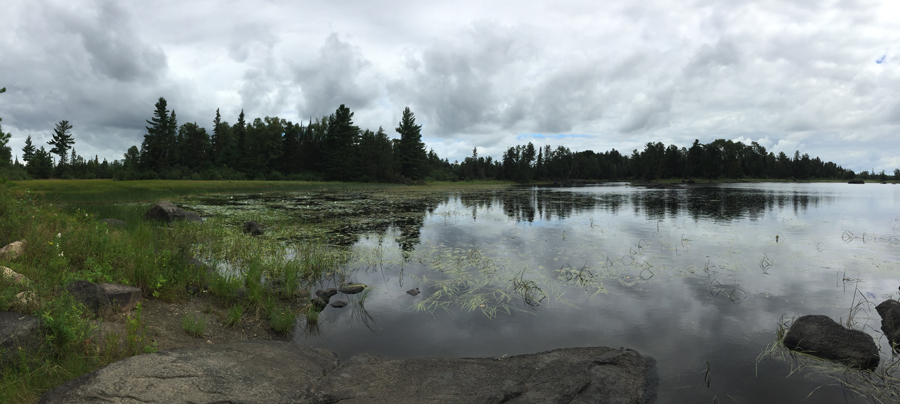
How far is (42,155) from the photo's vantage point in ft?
254

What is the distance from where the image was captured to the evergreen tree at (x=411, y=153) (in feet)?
260

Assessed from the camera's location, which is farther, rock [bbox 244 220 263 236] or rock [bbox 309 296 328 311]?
rock [bbox 244 220 263 236]

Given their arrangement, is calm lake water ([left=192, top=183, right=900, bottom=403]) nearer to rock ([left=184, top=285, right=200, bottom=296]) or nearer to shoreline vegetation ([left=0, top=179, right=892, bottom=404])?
shoreline vegetation ([left=0, top=179, right=892, bottom=404])

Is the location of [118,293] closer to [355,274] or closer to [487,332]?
[355,274]

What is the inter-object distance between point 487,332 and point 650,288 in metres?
4.29

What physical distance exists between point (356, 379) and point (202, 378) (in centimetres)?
163

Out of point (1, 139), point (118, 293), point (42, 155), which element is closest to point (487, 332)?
point (118, 293)

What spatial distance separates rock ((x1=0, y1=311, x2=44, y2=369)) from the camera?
13.2 ft

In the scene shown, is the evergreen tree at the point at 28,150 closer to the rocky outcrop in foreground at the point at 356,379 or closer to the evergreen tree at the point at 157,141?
the evergreen tree at the point at 157,141

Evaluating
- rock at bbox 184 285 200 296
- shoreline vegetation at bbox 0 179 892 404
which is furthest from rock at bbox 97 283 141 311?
rock at bbox 184 285 200 296

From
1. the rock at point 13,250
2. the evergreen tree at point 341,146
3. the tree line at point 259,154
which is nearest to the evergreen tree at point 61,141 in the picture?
the tree line at point 259,154

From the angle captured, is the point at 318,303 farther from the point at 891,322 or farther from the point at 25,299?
the point at 891,322

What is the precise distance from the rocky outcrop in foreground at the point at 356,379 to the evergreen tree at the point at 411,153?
244 feet

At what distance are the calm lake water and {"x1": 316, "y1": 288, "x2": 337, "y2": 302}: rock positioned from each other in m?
0.34
